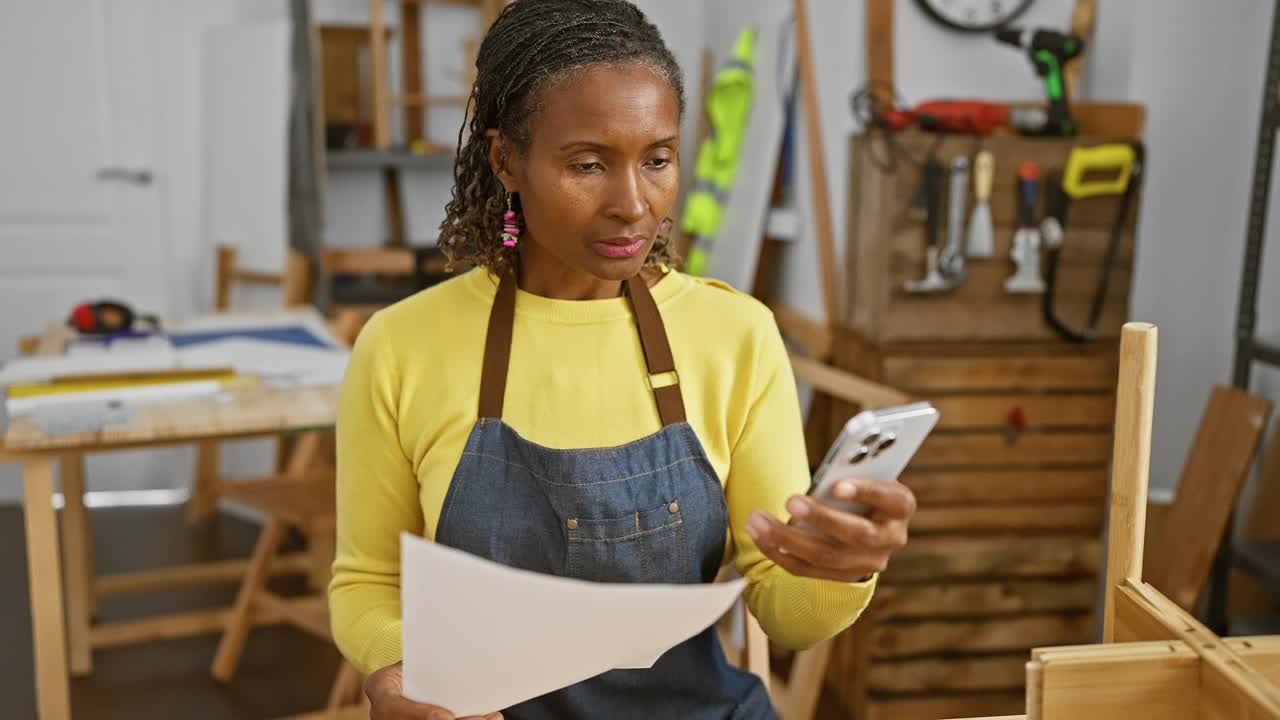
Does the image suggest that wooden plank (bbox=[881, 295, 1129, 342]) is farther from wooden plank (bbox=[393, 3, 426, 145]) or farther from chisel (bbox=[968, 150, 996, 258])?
wooden plank (bbox=[393, 3, 426, 145])

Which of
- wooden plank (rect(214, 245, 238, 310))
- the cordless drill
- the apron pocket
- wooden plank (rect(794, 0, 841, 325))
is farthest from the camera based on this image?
wooden plank (rect(214, 245, 238, 310))

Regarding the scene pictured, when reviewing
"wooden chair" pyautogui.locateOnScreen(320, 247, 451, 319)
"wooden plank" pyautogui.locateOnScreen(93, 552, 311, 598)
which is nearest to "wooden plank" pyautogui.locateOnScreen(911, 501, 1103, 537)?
"wooden plank" pyautogui.locateOnScreen(93, 552, 311, 598)

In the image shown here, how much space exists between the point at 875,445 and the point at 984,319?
197cm

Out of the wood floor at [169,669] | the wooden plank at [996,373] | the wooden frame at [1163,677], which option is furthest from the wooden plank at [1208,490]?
the wood floor at [169,669]

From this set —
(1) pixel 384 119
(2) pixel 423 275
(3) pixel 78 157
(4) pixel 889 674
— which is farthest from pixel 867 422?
(3) pixel 78 157

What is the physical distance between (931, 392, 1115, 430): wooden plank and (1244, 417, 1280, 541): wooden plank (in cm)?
56

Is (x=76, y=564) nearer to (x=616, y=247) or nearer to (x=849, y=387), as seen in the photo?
(x=849, y=387)

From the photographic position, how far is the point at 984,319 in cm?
276

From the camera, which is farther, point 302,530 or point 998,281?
point 302,530

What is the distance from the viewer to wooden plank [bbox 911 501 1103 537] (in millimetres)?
2715

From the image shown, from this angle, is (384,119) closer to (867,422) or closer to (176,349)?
(176,349)

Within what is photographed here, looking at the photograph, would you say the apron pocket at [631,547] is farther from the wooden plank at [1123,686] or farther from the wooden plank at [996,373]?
the wooden plank at [996,373]

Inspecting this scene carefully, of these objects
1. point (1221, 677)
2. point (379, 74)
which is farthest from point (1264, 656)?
point (379, 74)

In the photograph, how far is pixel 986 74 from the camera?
3109 mm
